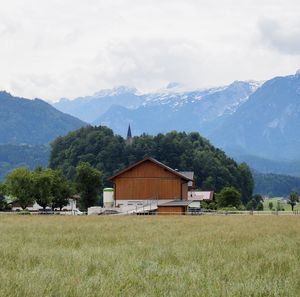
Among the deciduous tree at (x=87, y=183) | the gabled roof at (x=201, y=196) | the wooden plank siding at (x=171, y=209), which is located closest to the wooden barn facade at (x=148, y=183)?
the deciduous tree at (x=87, y=183)

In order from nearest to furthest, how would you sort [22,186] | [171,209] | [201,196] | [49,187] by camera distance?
[171,209] < [22,186] < [49,187] < [201,196]

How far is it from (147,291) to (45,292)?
1494 millimetres

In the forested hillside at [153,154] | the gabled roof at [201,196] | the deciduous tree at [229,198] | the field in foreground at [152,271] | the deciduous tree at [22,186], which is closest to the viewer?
the field in foreground at [152,271]

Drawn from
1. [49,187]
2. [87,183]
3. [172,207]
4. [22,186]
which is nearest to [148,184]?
[87,183]

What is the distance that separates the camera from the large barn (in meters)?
77.9

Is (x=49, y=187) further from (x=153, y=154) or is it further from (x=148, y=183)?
(x=153, y=154)

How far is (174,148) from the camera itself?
161875 millimetres

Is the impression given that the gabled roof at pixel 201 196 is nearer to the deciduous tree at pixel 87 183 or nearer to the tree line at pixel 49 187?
the deciduous tree at pixel 87 183

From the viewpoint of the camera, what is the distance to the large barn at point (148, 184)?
255ft

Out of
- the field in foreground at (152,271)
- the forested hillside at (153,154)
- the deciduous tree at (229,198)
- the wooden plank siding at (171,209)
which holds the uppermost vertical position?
the forested hillside at (153,154)

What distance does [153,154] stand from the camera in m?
161

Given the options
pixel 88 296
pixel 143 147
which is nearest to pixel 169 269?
pixel 88 296

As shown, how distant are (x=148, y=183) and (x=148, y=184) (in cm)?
14

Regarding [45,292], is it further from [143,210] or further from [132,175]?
[132,175]
